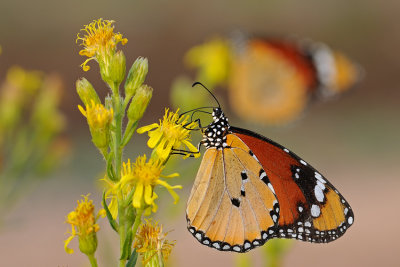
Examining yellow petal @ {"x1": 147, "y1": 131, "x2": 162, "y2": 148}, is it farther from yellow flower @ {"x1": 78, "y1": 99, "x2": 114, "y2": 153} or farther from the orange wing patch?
the orange wing patch

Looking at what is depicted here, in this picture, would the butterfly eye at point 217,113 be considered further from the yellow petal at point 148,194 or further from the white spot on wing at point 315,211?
the yellow petal at point 148,194

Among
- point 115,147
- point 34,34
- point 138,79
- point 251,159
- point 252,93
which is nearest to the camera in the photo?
point 115,147

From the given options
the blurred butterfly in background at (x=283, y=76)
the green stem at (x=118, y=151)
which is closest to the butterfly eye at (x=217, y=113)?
the green stem at (x=118, y=151)

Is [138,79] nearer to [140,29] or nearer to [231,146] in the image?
[231,146]

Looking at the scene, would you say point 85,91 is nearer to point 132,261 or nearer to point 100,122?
point 100,122

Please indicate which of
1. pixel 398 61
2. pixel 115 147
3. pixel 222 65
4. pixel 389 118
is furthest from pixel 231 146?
pixel 398 61

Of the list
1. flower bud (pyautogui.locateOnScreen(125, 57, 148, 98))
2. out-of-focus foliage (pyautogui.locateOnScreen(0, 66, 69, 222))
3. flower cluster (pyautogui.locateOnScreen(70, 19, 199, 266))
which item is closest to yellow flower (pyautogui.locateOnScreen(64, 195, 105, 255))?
flower cluster (pyautogui.locateOnScreen(70, 19, 199, 266))
